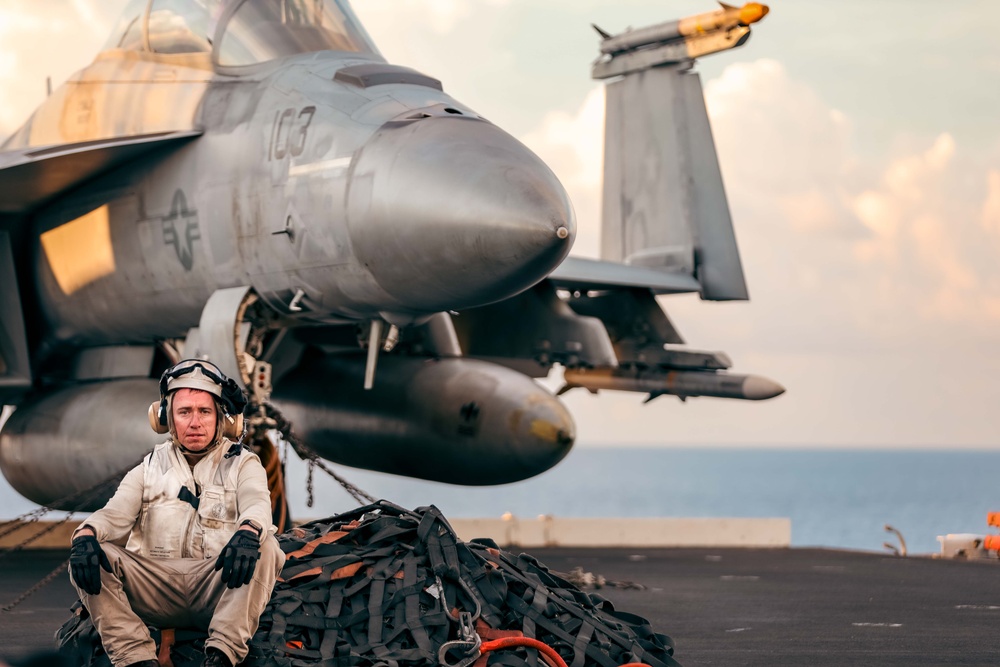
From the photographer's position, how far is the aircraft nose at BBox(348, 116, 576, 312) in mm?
6988

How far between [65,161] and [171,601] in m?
5.50

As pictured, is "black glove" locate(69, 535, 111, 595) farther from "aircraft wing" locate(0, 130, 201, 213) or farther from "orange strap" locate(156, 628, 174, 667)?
"aircraft wing" locate(0, 130, 201, 213)

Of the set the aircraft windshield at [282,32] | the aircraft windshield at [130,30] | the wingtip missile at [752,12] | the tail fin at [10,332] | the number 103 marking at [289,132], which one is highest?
the wingtip missile at [752,12]

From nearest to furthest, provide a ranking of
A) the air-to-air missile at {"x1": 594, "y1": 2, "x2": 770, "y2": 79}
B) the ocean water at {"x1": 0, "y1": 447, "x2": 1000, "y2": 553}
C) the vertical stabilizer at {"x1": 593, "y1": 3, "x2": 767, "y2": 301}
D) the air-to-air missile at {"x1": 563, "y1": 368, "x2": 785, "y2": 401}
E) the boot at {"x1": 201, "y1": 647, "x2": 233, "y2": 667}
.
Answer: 1. the boot at {"x1": 201, "y1": 647, "x2": 233, "y2": 667}
2. the air-to-air missile at {"x1": 563, "y1": 368, "x2": 785, "y2": 401}
3. the air-to-air missile at {"x1": 594, "y1": 2, "x2": 770, "y2": 79}
4. the vertical stabilizer at {"x1": 593, "y1": 3, "x2": 767, "y2": 301}
5. the ocean water at {"x1": 0, "y1": 447, "x2": 1000, "y2": 553}

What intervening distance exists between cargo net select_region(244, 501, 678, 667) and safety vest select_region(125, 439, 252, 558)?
1.25ft

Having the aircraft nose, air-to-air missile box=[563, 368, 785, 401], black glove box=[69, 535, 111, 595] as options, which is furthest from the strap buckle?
→ air-to-air missile box=[563, 368, 785, 401]

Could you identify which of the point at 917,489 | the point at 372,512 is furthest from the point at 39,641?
the point at 917,489

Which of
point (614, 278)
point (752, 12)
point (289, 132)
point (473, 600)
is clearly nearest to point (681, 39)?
point (752, 12)

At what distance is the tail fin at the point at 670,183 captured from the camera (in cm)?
1343

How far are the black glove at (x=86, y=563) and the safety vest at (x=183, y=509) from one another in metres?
0.40

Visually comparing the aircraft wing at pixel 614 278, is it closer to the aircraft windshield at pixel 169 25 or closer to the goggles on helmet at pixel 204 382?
the aircraft windshield at pixel 169 25

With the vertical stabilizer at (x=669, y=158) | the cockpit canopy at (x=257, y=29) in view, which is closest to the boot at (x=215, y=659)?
the cockpit canopy at (x=257, y=29)

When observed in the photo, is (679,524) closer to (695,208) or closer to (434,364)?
(695,208)

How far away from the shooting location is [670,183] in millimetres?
13727
